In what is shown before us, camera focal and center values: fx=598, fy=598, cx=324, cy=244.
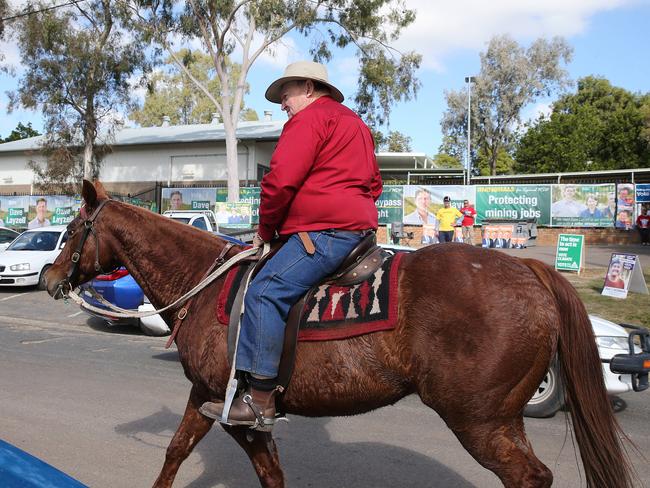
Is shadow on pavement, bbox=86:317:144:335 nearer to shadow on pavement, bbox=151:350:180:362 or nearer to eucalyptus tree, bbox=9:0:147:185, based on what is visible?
shadow on pavement, bbox=151:350:180:362

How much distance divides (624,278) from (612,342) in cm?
716

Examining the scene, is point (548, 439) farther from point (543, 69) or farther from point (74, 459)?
point (543, 69)

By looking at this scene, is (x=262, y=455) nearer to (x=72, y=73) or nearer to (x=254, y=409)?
(x=254, y=409)

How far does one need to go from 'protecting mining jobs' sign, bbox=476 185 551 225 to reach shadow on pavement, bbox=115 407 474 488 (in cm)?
2124

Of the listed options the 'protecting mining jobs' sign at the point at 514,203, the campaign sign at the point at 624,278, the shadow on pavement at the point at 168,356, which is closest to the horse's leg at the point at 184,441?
the shadow on pavement at the point at 168,356

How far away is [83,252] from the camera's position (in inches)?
152

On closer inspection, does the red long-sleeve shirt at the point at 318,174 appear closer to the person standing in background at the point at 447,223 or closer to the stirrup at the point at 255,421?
the stirrup at the point at 255,421

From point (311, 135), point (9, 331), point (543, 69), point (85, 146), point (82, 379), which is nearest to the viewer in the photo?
point (311, 135)

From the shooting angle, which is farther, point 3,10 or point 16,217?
point 16,217

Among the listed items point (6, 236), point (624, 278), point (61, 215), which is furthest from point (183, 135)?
point (624, 278)

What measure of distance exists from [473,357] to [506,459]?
0.51 metres

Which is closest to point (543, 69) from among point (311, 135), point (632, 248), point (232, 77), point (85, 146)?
point (232, 77)

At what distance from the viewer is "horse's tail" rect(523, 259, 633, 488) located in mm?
A: 2979

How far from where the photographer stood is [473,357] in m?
2.86
